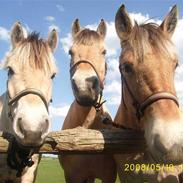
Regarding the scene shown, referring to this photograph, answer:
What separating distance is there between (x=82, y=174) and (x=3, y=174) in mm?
1717

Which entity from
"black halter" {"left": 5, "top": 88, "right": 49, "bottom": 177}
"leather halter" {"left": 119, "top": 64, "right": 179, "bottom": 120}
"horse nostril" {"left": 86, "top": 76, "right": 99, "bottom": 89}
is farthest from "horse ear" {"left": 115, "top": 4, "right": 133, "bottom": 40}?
"black halter" {"left": 5, "top": 88, "right": 49, "bottom": 177}

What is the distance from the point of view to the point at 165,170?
514cm

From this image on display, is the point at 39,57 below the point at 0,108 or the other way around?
the other way around

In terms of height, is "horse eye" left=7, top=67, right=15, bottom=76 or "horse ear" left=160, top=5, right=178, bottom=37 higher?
"horse ear" left=160, top=5, right=178, bottom=37

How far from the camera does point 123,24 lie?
506cm

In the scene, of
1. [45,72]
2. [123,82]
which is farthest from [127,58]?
[45,72]

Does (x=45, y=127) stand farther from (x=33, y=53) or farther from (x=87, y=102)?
(x=87, y=102)

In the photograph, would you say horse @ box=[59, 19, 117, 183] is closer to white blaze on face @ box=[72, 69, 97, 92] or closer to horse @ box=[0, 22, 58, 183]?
white blaze on face @ box=[72, 69, 97, 92]

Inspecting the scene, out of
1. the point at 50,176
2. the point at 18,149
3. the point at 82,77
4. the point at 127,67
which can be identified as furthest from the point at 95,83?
the point at 50,176

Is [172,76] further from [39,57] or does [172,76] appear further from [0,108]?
[0,108]

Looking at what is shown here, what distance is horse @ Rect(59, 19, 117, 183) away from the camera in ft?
19.6

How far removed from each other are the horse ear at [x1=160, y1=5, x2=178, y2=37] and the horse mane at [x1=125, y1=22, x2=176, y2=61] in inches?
8.2

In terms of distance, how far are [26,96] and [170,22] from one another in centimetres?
233

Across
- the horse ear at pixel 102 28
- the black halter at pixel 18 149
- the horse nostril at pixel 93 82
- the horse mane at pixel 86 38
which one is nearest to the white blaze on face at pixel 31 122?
the black halter at pixel 18 149
